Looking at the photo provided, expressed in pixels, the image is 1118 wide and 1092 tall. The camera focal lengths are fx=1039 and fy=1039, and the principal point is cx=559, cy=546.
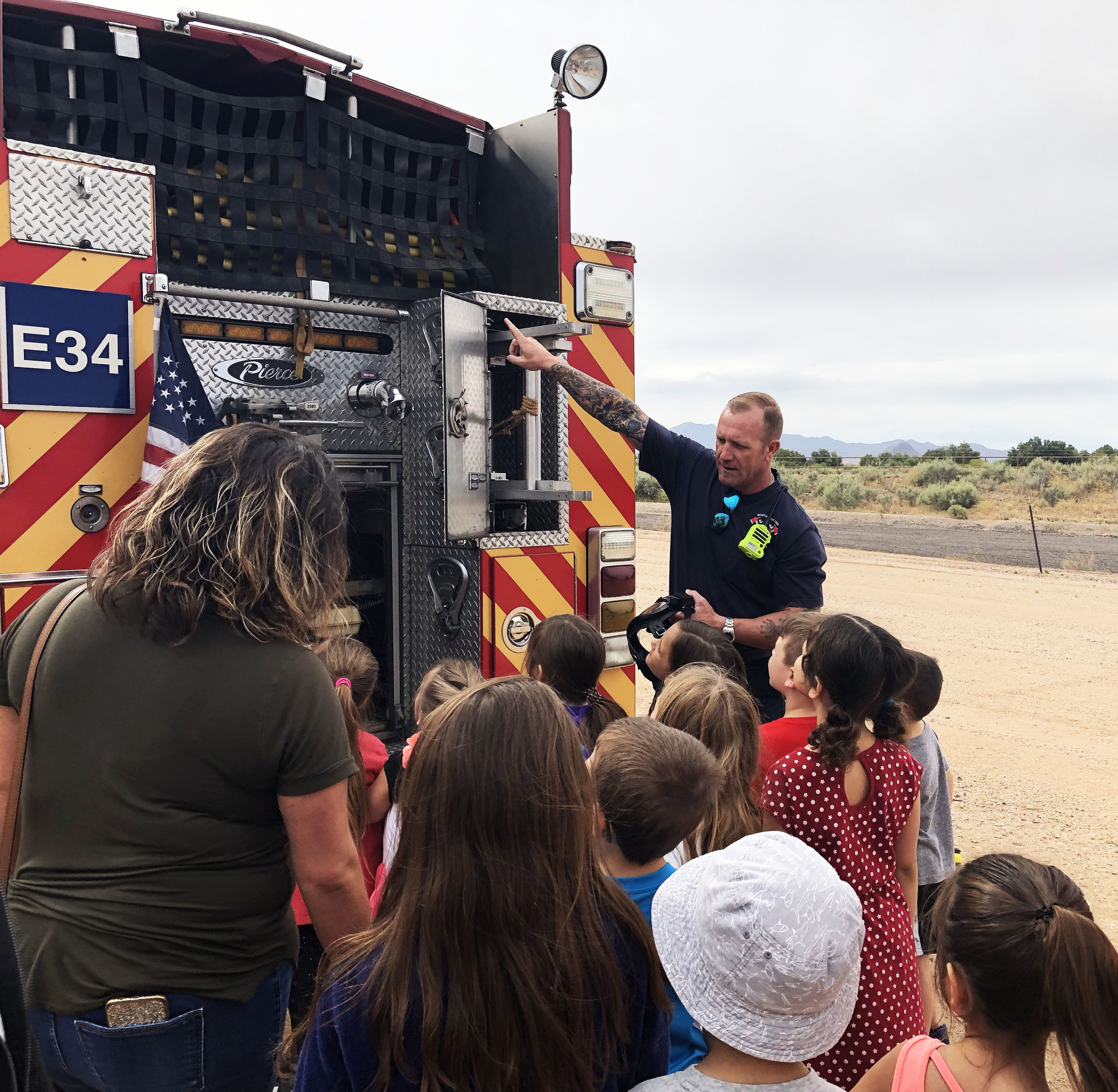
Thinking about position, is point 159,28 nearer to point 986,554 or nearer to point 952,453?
point 986,554

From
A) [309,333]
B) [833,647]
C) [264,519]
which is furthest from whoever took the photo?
[309,333]

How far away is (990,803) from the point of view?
5480 millimetres

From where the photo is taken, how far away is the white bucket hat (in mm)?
1432

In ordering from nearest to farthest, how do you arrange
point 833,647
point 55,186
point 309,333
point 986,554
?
point 833,647 → point 55,186 → point 309,333 → point 986,554

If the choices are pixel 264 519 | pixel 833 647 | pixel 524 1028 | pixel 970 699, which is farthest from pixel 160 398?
pixel 970 699

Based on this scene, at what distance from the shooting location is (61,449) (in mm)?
3021

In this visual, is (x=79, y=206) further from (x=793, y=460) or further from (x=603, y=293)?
(x=793, y=460)

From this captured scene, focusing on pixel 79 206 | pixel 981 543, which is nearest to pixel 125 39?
pixel 79 206

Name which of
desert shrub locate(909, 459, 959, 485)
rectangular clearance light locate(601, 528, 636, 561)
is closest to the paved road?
desert shrub locate(909, 459, 959, 485)

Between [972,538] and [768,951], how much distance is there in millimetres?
21246

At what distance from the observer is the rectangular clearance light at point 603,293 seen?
420 centimetres

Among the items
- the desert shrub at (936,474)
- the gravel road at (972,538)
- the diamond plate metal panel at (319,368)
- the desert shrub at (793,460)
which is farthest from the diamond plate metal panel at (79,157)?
the desert shrub at (793,460)

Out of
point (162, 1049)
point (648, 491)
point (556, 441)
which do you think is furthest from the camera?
point (648, 491)

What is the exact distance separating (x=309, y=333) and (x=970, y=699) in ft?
19.8
